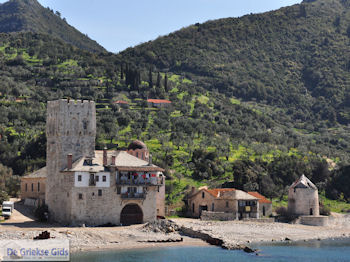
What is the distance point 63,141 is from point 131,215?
9749 mm

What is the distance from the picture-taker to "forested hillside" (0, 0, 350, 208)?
291 feet

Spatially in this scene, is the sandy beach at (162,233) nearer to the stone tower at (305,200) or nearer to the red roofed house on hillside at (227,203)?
the red roofed house on hillside at (227,203)

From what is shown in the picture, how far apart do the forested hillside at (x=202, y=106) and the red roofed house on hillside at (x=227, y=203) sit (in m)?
4.26

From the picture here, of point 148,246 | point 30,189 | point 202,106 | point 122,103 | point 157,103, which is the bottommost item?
point 148,246

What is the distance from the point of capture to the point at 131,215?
63.2 meters

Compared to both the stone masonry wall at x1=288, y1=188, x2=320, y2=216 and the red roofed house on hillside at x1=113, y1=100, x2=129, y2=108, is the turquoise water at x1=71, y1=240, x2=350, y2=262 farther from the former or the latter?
the red roofed house on hillside at x1=113, y1=100, x2=129, y2=108

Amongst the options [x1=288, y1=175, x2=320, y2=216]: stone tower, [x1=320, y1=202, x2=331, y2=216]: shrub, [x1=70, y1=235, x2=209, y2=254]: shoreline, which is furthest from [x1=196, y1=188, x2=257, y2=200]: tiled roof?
[x1=70, y1=235, x2=209, y2=254]: shoreline

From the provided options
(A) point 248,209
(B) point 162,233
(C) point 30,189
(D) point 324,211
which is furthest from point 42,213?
(D) point 324,211

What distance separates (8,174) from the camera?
79875 mm

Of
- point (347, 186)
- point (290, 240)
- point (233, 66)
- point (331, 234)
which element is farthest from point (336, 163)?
point (233, 66)

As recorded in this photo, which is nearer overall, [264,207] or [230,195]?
[230,195]

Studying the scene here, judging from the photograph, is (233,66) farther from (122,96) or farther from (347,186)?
(347,186)

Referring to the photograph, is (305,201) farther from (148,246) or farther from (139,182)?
(148,246)

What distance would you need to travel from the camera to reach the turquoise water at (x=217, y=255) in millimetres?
47812
